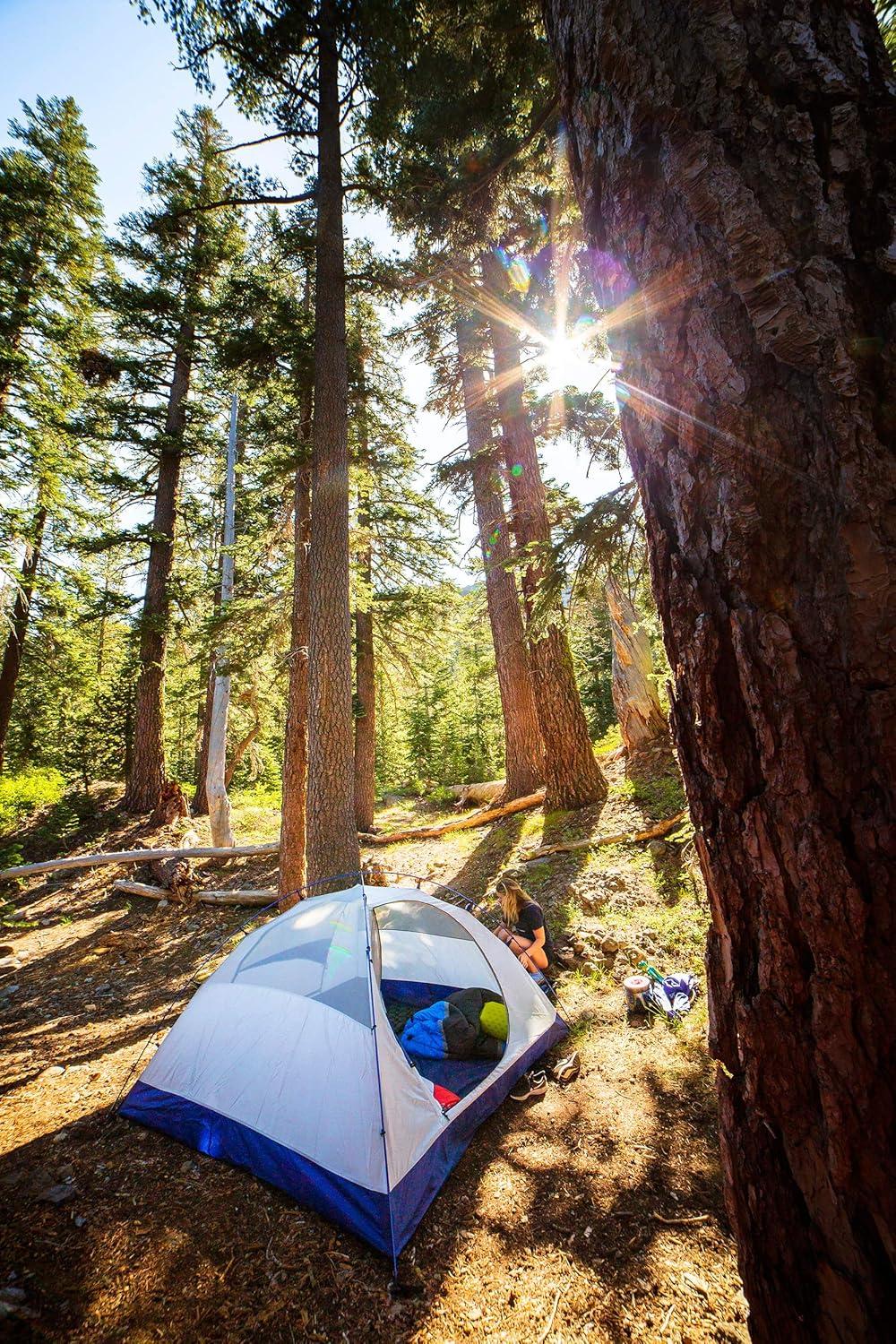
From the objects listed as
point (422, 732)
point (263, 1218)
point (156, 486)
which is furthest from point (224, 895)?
point (422, 732)

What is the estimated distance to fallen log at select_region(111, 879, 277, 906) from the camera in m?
8.48

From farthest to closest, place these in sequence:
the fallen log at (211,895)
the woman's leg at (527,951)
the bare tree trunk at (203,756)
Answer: the bare tree trunk at (203,756) → the fallen log at (211,895) → the woman's leg at (527,951)

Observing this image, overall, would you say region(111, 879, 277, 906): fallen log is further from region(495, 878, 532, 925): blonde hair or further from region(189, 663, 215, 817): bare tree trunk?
region(495, 878, 532, 925): blonde hair

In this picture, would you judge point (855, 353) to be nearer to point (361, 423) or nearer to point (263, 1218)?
point (263, 1218)

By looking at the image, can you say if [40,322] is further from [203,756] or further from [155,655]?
[203,756]

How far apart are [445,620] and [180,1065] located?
9443 mm

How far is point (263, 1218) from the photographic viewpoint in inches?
122

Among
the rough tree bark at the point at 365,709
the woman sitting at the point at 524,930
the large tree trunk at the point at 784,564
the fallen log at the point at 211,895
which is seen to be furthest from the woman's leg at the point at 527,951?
the rough tree bark at the point at 365,709

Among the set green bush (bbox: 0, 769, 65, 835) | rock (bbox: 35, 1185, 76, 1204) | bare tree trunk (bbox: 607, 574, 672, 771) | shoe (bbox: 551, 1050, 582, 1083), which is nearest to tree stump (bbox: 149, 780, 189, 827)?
green bush (bbox: 0, 769, 65, 835)

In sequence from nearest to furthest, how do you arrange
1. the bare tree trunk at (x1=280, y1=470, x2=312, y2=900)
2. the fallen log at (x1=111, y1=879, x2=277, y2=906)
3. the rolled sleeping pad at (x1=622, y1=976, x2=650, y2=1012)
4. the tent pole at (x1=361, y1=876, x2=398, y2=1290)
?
the tent pole at (x1=361, y1=876, x2=398, y2=1290), the rolled sleeping pad at (x1=622, y1=976, x2=650, y2=1012), the bare tree trunk at (x1=280, y1=470, x2=312, y2=900), the fallen log at (x1=111, y1=879, x2=277, y2=906)

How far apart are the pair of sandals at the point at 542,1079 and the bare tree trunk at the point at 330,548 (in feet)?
9.24

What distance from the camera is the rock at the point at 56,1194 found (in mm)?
3188

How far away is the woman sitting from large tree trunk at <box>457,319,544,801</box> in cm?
425

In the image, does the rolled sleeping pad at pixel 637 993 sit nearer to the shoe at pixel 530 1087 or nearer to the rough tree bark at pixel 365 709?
the shoe at pixel 530 1087
